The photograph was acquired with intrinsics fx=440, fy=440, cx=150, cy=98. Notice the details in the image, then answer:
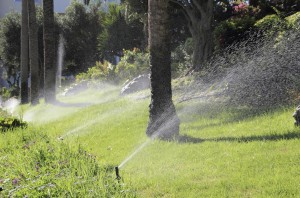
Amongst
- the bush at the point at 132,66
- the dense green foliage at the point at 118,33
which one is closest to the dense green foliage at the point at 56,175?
the bush at the point at 132,66

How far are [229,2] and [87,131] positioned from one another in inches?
502

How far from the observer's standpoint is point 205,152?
687cm

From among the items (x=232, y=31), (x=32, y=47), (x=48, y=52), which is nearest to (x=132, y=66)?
(x=48, y=52)

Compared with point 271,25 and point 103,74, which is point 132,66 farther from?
point 271,25

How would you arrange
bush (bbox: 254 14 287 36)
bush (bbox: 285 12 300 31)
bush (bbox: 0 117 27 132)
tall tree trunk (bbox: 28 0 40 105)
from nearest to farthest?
bush (bbox: 0 117 27 132) < bush (bbox: 285 12 300 31) < bush (bbox: 254 14 287 36) < tall tree trunk (bbox: 28 0 40 105)

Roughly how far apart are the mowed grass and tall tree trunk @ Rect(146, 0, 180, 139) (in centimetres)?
49

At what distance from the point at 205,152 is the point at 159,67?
8.29 feet

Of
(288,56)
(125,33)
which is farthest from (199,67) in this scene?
(125,33)

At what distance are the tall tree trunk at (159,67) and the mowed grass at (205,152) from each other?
49 cm

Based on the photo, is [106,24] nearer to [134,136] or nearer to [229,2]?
[229,2]

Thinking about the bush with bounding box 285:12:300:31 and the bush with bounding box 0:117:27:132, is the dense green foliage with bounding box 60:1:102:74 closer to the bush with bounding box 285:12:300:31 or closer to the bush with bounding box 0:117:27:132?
the bush with bounding box 285:12:300:31

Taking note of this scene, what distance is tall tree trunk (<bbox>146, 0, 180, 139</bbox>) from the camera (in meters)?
8.82

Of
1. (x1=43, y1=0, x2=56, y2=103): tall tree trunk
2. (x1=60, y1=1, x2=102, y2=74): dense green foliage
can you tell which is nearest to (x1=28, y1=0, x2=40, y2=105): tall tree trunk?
(x1=43, y1=0, x2=56, y2=103): tall tree trunk

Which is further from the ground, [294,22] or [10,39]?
[10,39]
